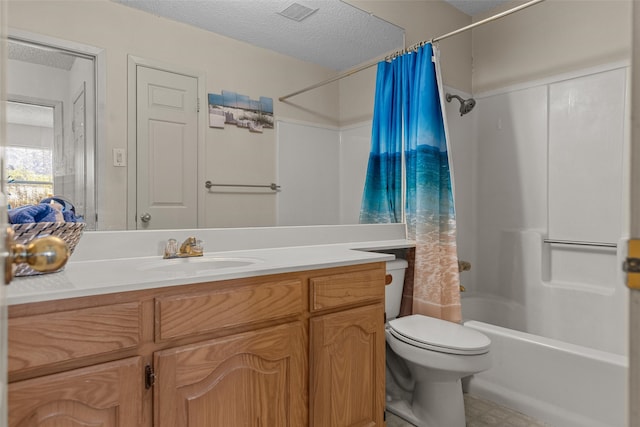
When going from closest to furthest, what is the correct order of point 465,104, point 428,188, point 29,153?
point 29,153 → point 428,188 → point 465,104

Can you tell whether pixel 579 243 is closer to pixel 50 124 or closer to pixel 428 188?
pixel 428 188

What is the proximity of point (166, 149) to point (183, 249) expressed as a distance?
0.42 metres

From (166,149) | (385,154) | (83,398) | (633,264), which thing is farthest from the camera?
(385,154)

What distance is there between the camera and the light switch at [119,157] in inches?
55.8

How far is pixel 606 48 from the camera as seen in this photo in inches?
88.4

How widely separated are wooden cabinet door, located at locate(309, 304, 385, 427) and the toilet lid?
0.75ft

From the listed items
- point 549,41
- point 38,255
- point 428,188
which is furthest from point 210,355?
point 549,41

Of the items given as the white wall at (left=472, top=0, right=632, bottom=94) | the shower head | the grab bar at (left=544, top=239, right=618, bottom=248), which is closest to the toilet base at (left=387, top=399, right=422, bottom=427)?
the grab bar at (left=544, top=239, right=618, bottom=248)

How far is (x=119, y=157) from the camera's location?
1427 millimetres

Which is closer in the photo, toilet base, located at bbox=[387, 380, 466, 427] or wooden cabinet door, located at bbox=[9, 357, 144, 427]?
wooden cabinet door, located at bbox=[9, 357, 144, 427]

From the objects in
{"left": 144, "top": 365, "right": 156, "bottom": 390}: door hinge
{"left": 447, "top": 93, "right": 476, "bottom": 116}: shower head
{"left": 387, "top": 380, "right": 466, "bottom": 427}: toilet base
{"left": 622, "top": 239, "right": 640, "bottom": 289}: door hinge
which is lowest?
{"left": 387, "top": 380, "right": 466, "bottom": 427}: toilet base

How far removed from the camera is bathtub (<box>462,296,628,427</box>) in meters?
1.59

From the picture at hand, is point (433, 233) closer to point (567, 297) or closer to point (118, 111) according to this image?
point (567, 297)

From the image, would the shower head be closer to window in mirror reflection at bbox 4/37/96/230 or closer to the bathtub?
the bathtub
